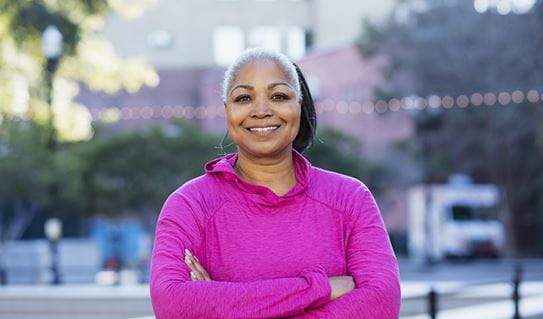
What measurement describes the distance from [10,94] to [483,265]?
15167mm

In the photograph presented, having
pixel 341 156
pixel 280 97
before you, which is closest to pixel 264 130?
pixel 280 97

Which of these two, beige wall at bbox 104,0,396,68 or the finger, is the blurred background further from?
the finger

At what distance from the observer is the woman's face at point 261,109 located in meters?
3.38

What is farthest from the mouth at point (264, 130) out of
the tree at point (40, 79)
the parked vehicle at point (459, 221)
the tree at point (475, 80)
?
the parked vehicle at point (459, 221)

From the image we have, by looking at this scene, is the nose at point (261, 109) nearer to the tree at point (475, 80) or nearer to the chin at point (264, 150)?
the chin at point (264, 150)

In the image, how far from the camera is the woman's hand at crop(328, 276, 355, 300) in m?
3.27

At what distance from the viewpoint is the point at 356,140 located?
40.0 metres

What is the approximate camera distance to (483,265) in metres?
34.6

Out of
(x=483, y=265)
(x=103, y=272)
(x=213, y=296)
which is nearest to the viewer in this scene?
(x=213, y=296)

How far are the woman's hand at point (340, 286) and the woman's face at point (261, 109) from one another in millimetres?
426

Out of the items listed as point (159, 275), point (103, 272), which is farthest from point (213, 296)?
point (103, 272)

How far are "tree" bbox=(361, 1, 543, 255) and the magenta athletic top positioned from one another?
3406 cm

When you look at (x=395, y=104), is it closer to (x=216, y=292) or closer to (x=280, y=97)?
(x=280, y=97)

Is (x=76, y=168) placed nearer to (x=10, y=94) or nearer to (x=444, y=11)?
(x=10, y=94)
